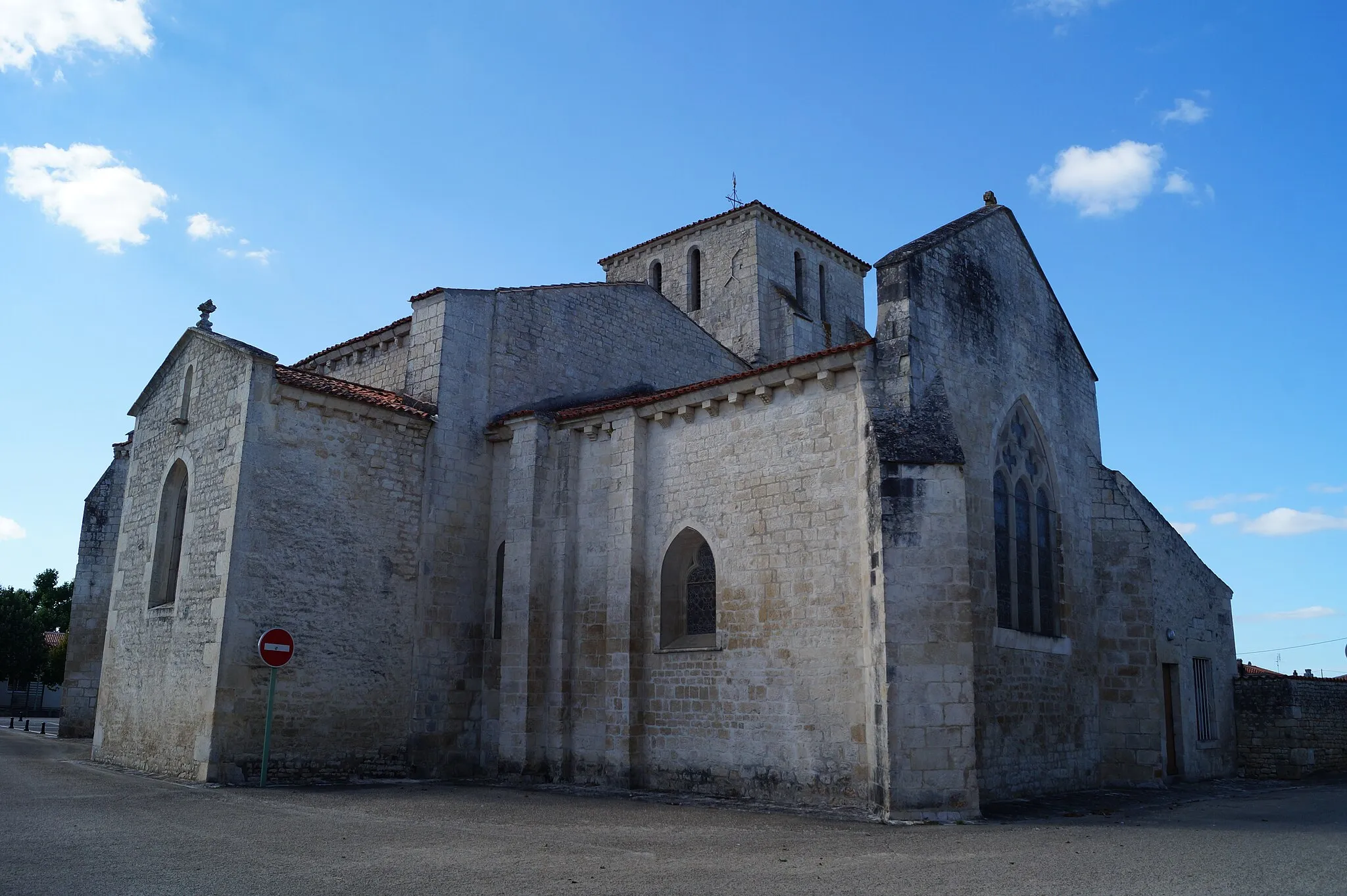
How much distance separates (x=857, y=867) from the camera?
324 inches

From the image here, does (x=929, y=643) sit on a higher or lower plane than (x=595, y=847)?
higher

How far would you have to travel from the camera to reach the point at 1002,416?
15203mm

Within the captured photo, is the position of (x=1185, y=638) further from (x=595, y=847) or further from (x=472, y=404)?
(x=472, y=404)

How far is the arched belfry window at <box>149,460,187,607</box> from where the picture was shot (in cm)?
1684

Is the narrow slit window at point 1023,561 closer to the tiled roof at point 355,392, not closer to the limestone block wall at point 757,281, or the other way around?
the tiled roof at point 355,392

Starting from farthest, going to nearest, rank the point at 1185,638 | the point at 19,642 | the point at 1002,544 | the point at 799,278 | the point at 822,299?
1. the point at 19,642
2. the point at 822,299
3. the point at 799,278
4. the point at 1185,638
5. the point at 1002,544

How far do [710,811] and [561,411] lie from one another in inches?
297

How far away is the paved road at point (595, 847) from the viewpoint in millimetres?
7352

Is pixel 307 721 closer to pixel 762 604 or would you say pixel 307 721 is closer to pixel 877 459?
pixel 762 604

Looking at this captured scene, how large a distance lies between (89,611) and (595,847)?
1969 centimetres

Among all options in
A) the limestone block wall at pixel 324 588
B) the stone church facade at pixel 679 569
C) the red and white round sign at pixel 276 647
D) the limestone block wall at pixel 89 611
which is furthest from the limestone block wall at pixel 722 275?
the red and white round sign at pixel 276 647

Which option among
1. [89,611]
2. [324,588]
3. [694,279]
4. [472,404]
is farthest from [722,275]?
[89,611]

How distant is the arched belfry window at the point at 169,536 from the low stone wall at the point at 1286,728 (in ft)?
67.5

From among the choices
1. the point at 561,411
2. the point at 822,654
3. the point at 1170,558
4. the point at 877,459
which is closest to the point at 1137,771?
the point at 1170,558
